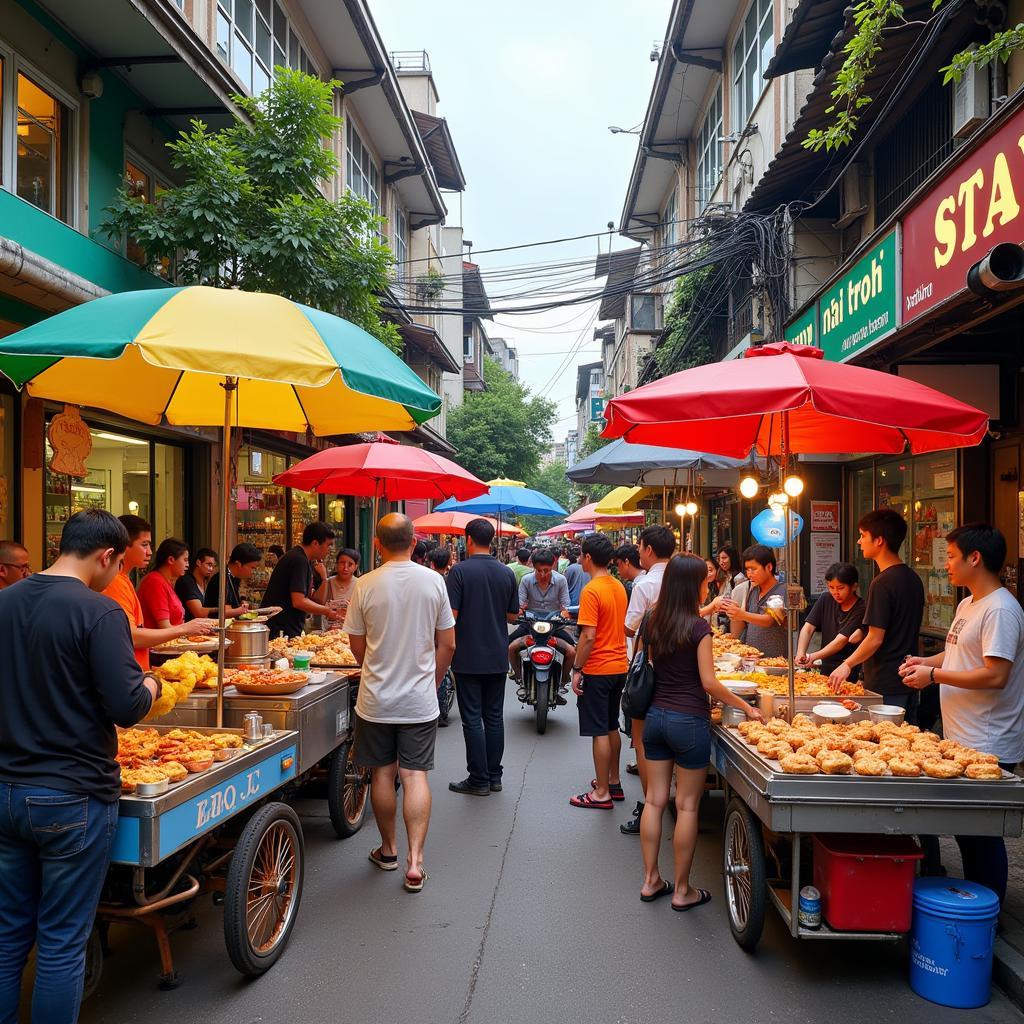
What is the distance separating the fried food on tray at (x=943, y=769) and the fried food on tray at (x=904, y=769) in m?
0.05

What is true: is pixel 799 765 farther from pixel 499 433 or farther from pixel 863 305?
pixel 499 433

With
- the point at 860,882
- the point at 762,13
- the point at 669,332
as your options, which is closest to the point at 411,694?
the point at 860,882

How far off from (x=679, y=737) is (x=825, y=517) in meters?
9.05

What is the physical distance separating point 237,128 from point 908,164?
27.3ft

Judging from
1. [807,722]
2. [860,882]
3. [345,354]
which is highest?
[345,354]

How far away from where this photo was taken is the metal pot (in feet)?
19.1

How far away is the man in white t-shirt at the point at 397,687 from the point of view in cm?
521

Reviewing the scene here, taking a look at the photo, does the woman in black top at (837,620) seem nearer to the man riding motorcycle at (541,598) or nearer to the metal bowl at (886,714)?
the metal bowl at (886,714)

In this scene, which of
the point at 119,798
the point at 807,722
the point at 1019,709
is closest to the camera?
the point at 119,798

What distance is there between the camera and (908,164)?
10578 millimetres

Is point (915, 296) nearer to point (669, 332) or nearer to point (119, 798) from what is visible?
point (119, 798)

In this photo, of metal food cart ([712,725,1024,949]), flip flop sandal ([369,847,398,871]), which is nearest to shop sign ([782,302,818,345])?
metal food cart ([712,725,1024,949])

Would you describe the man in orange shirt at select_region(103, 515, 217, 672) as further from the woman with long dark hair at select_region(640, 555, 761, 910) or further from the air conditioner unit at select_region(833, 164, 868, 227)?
the air conditioner unit at select_region(833, 164, 868, 227)

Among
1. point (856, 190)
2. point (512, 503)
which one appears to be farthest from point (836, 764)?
point (512, 503)
